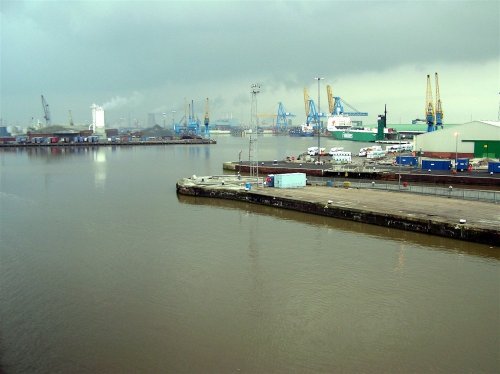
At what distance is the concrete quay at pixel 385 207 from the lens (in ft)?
32.6

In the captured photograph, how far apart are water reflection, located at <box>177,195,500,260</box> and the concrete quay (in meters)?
0.15

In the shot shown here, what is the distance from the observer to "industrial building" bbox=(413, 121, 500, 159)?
23.7 metres

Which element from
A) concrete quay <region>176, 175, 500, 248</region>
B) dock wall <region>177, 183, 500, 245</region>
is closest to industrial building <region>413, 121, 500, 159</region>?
concrete quay <region>176, 175, 500, 248</region>

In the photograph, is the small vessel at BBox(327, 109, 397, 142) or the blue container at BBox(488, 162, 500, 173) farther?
the small vessel at BBox(327, 109, 397, 142)

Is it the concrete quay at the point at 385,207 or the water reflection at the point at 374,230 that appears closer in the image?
the water reflection at the point at 374,230

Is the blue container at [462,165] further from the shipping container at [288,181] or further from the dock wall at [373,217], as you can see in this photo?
the dock wall at [373,217]

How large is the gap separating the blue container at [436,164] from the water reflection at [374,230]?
33.9 feet

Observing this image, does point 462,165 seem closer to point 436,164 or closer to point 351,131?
point 436,164

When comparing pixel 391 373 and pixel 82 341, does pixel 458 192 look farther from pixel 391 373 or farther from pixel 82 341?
pixel 82 341

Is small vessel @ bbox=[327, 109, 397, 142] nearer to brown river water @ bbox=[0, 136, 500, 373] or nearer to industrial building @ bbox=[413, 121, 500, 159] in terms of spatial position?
industrial building @ bbox=[413, 121, 500, 159]

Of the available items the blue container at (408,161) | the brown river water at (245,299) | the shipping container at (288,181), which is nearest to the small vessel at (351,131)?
the blue container at (408,161)

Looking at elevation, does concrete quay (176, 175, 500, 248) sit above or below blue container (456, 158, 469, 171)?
below

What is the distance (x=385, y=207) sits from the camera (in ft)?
39.5

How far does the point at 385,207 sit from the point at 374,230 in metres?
1.22
